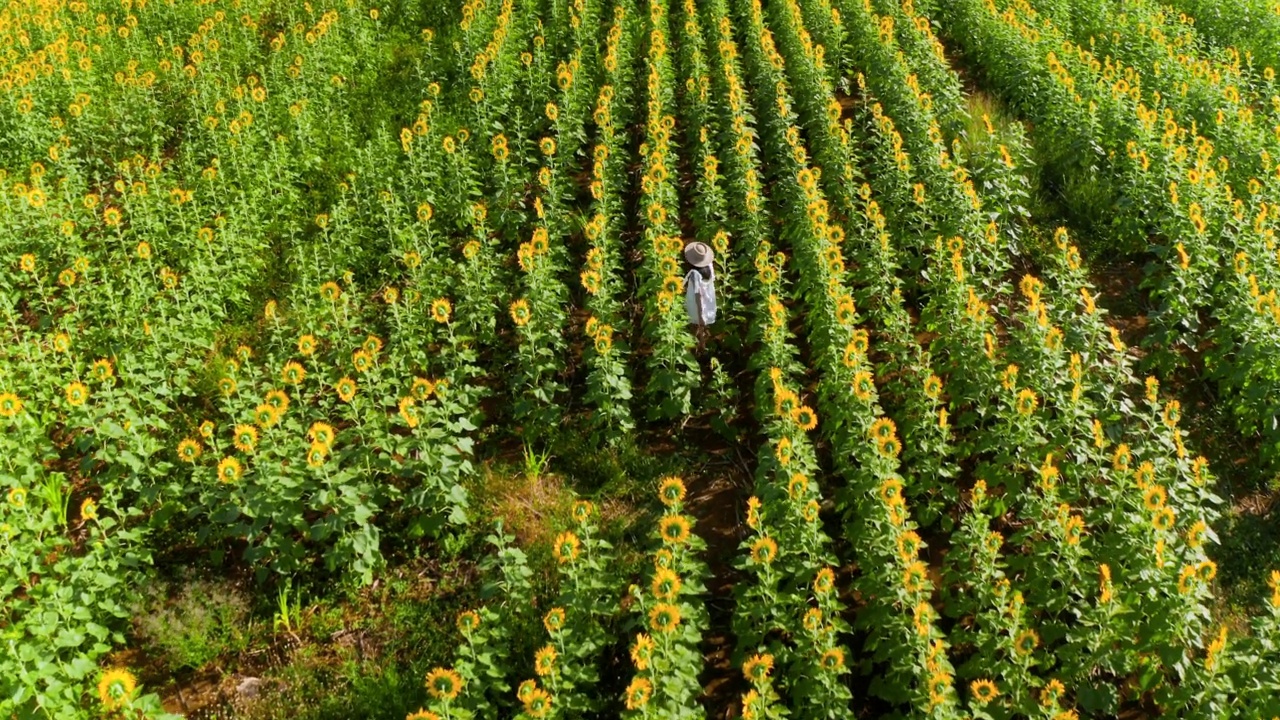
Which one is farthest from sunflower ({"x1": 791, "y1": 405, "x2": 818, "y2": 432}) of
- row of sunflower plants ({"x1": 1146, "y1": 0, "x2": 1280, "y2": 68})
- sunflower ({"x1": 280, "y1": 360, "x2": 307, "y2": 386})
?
row of sunflower plants ({"x1": 1146, "y1": 0, "x2": 1280, "y2": 68})

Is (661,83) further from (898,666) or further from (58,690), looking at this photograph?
(58,690)

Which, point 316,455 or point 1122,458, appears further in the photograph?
point 316,455

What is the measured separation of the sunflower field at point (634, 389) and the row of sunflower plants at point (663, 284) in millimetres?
63

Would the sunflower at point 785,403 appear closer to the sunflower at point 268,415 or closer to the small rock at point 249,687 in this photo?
the sunflower at point 268,415

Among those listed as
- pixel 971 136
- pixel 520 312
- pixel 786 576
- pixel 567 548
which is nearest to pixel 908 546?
pixel 786 576

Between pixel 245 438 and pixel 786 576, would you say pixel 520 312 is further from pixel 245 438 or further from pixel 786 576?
pixel 786 576

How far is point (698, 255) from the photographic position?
6.64 meters

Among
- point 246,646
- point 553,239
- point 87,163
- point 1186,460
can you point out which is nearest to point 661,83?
point 553,239

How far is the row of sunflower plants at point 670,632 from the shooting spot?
4.20 metres

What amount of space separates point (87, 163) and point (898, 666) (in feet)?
29.6

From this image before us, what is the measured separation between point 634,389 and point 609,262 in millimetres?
1145

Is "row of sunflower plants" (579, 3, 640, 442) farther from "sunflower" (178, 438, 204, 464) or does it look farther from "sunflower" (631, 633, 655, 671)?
"sunflower" (178, 438, 204, 464)

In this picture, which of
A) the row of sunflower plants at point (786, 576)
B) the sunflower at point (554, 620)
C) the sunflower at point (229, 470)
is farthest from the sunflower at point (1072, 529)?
the sunflower at point (229, 470)

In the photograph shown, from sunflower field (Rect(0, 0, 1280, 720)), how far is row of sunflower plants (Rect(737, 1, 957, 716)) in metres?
0.04
